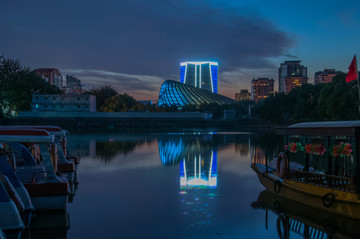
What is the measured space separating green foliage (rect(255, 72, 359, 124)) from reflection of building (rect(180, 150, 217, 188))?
23.0 meters

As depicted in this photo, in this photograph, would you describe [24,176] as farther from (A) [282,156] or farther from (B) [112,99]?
(B) [112,99]

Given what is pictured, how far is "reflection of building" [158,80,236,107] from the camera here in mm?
117938

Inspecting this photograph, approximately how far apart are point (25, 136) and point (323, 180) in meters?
9.01

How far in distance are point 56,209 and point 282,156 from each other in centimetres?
756

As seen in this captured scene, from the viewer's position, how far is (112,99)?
89.2m

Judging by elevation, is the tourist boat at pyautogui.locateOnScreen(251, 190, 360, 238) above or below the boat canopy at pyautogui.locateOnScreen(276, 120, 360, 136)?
below

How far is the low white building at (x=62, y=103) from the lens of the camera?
76.5 meters

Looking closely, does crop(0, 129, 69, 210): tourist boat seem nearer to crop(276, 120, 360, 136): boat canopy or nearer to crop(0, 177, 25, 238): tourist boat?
crop(0, 177, 25, 238): tourist boat

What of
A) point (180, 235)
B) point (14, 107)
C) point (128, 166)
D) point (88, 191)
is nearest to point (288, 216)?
point (180, 235)

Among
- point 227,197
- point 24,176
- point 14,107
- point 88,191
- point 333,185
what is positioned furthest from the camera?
point 14,107

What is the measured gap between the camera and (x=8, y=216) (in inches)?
298

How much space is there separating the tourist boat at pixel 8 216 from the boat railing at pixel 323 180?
8.18 metres

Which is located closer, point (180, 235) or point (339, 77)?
point (180, 235)

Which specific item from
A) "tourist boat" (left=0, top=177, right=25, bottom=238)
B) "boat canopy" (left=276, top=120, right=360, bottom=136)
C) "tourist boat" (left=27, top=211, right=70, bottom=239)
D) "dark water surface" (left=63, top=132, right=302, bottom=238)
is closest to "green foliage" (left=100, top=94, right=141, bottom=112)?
"dark water surface" (left=63, top=132, right=302, bottom=238)
